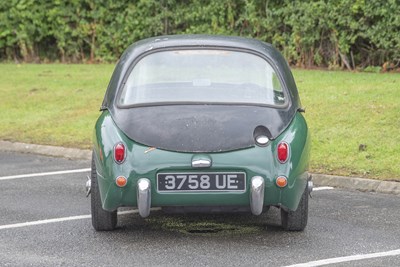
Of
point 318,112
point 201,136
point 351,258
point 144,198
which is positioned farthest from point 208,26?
point 351,258

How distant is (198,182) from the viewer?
8.09m

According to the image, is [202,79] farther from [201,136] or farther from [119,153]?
[119,153]

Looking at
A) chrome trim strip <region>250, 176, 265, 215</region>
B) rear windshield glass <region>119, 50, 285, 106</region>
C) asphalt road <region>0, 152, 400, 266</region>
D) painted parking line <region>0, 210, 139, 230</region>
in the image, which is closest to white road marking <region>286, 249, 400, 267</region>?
asphalt road <region>0, 152, 400, 266</region>

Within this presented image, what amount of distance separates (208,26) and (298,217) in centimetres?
1203

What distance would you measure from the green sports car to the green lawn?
268 cm

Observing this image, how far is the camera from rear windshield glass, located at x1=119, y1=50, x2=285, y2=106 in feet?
28.6

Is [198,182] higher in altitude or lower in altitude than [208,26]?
higher

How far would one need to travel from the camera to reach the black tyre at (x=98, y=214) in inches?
339

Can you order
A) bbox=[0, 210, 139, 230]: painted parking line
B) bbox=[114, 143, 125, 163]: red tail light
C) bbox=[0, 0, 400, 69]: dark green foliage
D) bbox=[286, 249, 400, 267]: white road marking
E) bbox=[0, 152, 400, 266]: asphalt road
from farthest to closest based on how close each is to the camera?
bbox=[0, 0, 400, 69]: dark green foliage < bbox=[0, 210, 139, 230]: painted parking line < bbox=[114, 143, 125, 163]: red tail light < bbox=[0, 152, 400, 266]: asphalt road < bbox=[286, 249, 400, 267]: white road marking

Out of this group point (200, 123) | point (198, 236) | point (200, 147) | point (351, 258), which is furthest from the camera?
point (198, 236)

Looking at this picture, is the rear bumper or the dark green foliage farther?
the dark green foliage

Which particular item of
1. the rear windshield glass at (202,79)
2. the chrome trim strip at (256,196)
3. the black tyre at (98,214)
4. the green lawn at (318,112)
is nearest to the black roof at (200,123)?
the rear windshield glass at (202,79)

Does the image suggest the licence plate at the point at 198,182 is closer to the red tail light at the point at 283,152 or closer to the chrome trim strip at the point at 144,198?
the chrome trim strip at the point at 144,198

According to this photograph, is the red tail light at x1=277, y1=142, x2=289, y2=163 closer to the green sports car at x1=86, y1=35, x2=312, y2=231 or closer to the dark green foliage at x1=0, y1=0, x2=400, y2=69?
the green sports car at x1=86, y1=35, x2=312, y2=231
